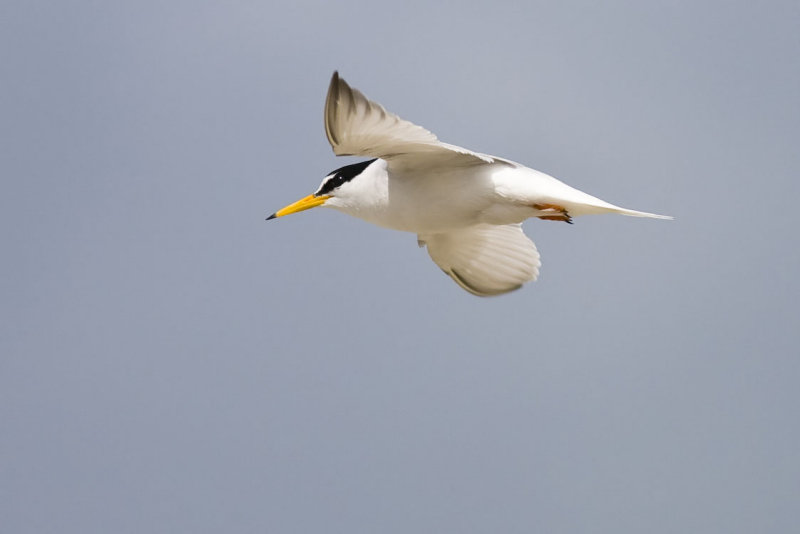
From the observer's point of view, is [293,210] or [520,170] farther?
[293,210]

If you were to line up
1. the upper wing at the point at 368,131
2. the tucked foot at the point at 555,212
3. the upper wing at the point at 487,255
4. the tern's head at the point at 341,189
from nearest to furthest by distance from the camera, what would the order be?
the upper wing at the point at 368,131 → the tucked foot at the point at 555,212 → the tern's head at the point at 341,189 → the upper wing at the point at 487,255

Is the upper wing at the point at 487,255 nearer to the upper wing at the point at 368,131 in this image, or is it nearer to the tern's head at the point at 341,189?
the tern's head at the point at 341,189

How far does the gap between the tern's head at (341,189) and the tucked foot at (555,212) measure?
146cm

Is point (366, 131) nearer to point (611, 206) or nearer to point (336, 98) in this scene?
point (336, 98)

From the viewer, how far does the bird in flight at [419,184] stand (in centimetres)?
899

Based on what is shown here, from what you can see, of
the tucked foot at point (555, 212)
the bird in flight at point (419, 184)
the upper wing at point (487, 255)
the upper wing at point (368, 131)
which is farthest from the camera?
the upper wing at point (487, 255)

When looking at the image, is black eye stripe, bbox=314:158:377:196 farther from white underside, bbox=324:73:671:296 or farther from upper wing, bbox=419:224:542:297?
upper wing, bbox=419:224:542:297

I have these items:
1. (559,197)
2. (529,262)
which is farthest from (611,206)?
(529,262)

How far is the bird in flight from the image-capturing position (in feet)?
29.5

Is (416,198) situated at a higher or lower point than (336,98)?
lower

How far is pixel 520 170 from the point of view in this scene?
993 centimetres

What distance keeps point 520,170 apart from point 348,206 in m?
1.50

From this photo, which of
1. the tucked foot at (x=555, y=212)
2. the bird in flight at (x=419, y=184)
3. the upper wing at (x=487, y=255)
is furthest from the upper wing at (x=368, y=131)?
the upper wing at (x=487, y=255)

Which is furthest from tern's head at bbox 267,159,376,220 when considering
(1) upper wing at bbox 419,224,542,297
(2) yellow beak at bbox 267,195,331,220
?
(1) upper wing at bbox 419,224,542,297
